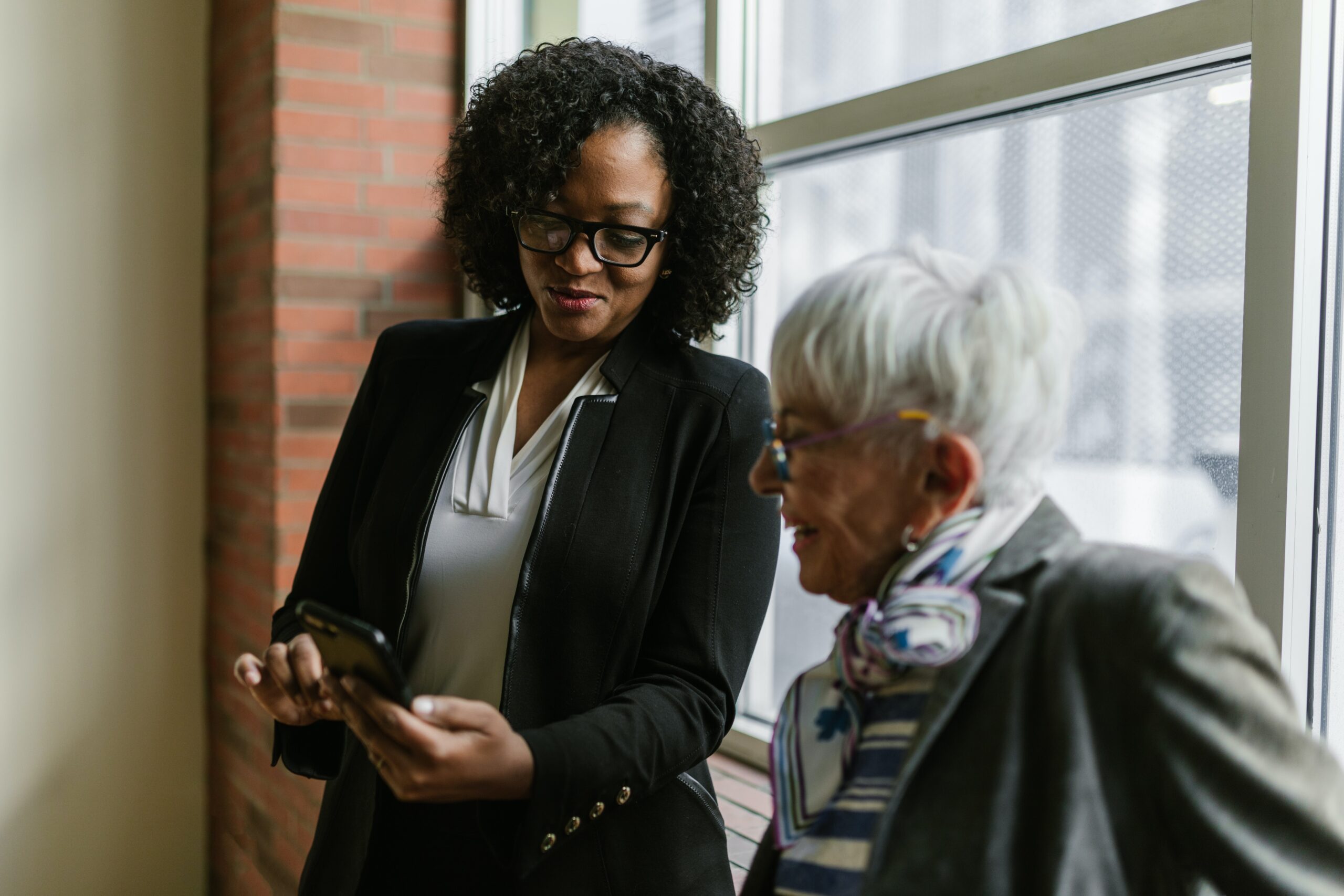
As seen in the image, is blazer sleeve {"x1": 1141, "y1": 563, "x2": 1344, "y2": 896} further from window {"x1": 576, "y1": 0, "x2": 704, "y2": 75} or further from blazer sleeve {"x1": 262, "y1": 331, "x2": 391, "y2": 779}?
window {"x1": 576, "y1": 0, "x2": 704, "y2": 75}

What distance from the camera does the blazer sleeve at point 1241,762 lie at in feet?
2.61

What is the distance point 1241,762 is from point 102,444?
299 centimetres

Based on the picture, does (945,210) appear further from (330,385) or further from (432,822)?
(330,385)

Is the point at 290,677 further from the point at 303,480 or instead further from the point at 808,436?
the point at 303,480

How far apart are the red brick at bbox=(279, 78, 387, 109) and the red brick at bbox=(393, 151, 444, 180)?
0.43 ft

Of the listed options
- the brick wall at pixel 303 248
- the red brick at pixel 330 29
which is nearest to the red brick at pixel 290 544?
the brick wall at pixel 303 248

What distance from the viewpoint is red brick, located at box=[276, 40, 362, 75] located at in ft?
8.80

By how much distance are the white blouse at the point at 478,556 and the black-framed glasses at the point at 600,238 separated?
0.47 feet

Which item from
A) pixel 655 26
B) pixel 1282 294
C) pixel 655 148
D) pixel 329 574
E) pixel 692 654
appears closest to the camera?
pixel 1282 294

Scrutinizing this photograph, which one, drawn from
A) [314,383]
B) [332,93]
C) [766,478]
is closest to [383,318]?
[314,383]

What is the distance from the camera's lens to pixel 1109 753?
85 centimetres

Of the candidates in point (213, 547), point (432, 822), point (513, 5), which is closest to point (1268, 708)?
point (432, 822)

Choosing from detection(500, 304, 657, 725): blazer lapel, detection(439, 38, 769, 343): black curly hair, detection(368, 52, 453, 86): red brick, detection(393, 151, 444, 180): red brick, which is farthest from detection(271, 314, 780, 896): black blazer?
detection(368, 52, 453, 86): red brick

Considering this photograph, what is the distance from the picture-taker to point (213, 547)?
3.20m
